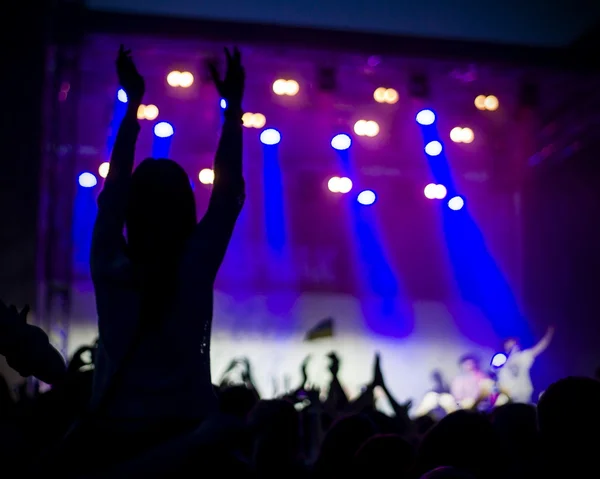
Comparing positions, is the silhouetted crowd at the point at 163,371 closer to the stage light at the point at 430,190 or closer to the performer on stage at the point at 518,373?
the performer on stage at the point at 518,373

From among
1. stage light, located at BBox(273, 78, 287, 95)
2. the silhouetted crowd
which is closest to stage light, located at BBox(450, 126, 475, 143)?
stage light, located at BBox(273, 78, 287, 95)

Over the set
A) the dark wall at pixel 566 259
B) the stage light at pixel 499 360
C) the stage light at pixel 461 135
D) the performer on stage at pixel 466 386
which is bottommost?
the performer on stage at pixel 466 386

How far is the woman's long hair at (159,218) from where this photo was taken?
135 centimetres

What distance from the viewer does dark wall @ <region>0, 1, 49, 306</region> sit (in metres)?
5.88

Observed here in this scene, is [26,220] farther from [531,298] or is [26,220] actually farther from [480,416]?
[531,298]

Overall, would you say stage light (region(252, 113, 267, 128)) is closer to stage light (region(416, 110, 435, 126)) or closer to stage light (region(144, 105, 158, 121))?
stage light (region(144, 105, 158, 121))

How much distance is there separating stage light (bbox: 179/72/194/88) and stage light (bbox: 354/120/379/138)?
214 cm

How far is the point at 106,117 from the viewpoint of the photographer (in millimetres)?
8266

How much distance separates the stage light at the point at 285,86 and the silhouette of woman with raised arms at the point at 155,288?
6.42m

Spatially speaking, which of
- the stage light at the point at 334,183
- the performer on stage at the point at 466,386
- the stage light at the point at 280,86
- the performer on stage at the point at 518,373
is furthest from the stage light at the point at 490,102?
the performer on stage at the point at 466,386

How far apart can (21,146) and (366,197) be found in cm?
450

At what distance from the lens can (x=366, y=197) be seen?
8.92 m

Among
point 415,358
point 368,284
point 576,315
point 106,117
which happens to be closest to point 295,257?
point 368,284

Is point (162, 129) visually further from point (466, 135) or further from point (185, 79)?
point (466, 135)
